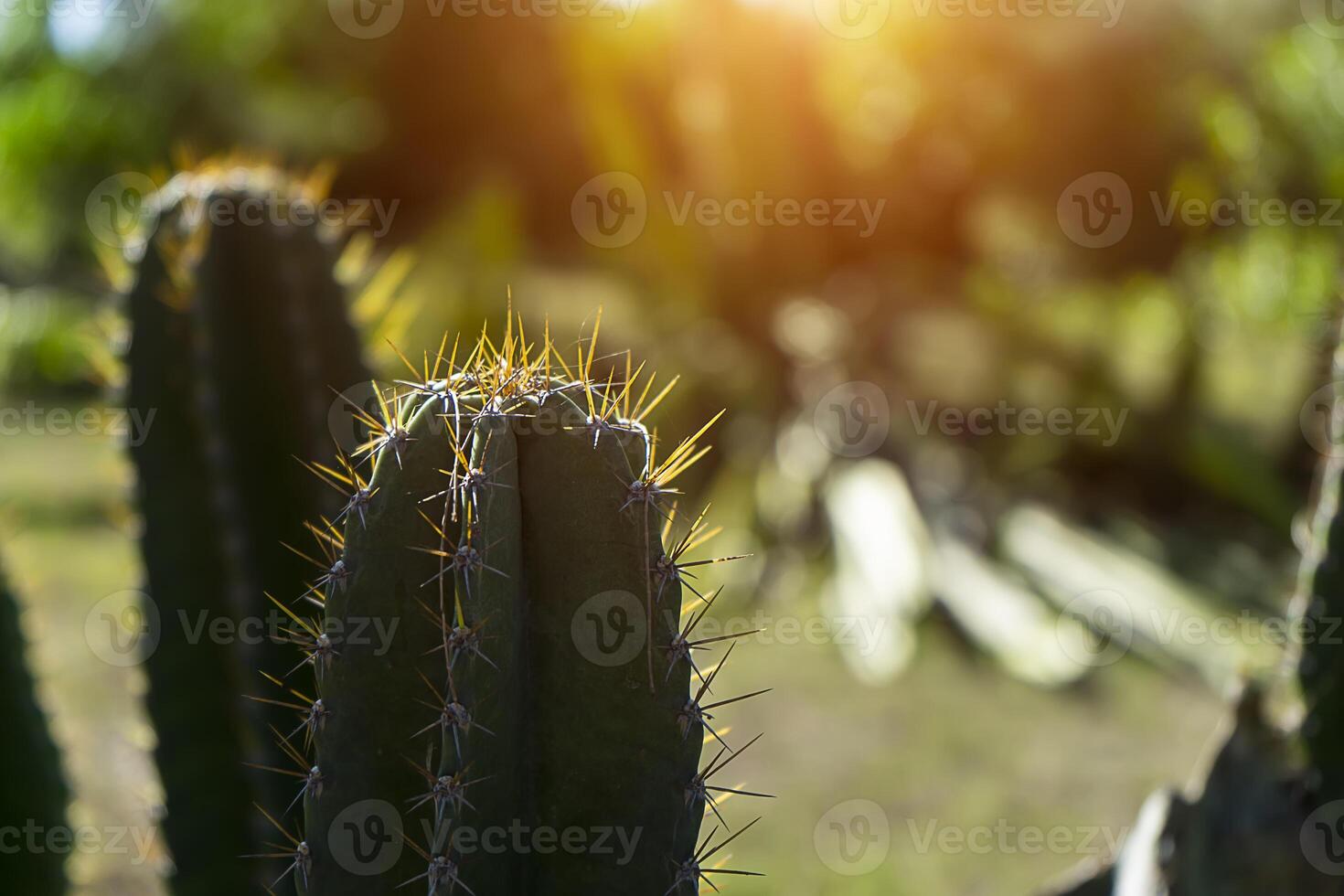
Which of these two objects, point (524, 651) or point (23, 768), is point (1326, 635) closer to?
point (524, 651)

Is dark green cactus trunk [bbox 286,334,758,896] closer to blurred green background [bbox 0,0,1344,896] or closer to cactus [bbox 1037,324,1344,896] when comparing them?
blurred green background [bbox 0,0,1344,896]

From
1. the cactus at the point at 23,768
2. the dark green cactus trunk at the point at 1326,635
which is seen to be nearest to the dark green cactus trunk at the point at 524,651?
the cactus at the point at 23,768

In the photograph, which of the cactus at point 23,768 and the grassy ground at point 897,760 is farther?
the grassy ground at point 897,760

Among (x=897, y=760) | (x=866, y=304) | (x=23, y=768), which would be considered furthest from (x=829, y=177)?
(x=23, y=768)

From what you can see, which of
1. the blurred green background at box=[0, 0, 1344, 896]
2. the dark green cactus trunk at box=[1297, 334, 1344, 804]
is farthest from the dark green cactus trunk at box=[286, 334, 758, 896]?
the dark green cactus trunk at box=[1297, 334, 1344, 804]

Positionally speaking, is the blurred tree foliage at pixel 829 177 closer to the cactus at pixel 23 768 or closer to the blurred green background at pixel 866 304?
the blurred green background at pixel 866 304
